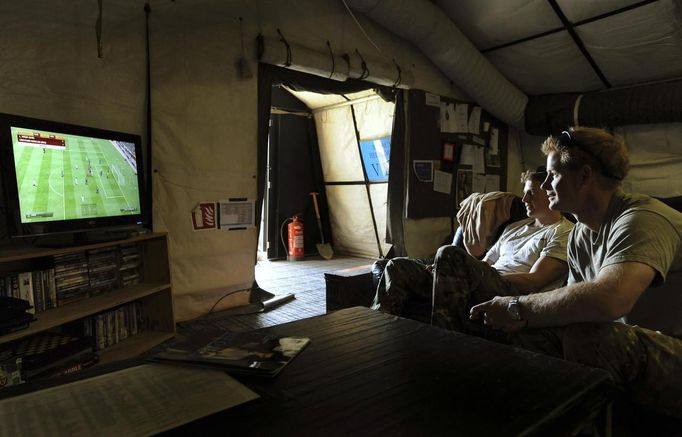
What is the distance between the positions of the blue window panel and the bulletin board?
642mm

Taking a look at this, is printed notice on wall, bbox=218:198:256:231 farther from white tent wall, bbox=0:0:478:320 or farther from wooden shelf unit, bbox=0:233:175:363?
wooden shelf unit, bbox=0:233:175:363

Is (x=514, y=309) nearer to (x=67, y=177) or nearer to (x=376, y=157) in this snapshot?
(x=67, y=177)

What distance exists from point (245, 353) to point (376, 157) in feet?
12.9

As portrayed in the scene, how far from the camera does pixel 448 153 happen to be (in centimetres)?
414

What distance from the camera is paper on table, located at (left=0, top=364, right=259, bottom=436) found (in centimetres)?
64

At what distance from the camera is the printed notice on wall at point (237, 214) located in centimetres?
286

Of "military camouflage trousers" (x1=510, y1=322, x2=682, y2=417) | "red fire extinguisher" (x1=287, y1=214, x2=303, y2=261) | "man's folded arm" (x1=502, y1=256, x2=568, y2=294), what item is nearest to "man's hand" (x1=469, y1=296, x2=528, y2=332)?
"military camouflage trousers" (x1=510, y1=322, x2=682, y2=417)

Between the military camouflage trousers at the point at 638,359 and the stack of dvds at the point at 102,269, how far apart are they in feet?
6.91

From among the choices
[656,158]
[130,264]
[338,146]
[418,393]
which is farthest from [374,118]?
[418,393]

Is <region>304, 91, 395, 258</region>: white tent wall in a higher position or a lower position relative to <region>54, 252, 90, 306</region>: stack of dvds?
higher

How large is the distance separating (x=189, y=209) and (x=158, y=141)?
451 millimetres

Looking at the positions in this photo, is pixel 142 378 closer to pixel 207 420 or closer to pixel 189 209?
pixel 207 420

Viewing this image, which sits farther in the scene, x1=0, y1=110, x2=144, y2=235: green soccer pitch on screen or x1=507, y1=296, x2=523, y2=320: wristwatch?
x1=0, y1=110, x2=144, y2=235: green soccer pitch on screen

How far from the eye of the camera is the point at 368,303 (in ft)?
7.80
